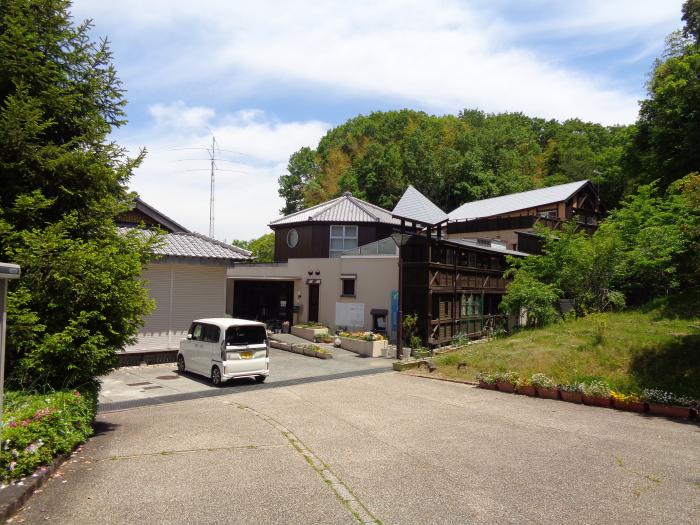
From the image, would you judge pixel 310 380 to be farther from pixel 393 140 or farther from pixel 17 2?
pixel 393 140

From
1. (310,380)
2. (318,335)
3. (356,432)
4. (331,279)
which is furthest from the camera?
(331,279)

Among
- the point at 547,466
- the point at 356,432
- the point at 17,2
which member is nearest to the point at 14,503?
the point at 356,432

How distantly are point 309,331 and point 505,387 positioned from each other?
1239 cm

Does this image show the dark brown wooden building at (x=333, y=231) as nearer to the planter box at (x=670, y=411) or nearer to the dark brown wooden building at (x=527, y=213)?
the dark brown wooden building at (x=527, y=213)

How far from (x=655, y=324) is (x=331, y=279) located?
1502 cm

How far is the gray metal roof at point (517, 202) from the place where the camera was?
36.8 meters

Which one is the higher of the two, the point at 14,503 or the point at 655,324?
the point at 655,324

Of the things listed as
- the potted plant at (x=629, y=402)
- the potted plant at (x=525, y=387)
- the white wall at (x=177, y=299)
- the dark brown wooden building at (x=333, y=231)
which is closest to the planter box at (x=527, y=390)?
the potted plant at (x=525, y=387)

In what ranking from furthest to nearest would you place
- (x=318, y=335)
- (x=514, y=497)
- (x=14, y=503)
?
(x=318, y=335) < (x=514, y=497) < (x=14, y=503)

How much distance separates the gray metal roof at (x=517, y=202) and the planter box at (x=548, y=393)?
2587 cm

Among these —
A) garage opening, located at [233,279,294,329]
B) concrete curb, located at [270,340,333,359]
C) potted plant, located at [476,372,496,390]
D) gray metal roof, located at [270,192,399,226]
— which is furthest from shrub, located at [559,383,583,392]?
garage opening, located at [233,279,294,329]

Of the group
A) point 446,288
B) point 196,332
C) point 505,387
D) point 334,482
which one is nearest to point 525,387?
point 505,387

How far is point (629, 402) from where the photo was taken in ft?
37.6

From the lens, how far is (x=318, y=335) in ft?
77.3
